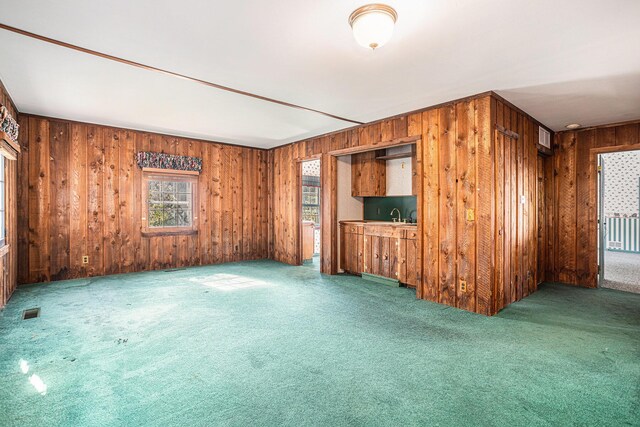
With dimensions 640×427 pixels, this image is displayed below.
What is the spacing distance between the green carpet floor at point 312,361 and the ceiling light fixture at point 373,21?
2.34 metres

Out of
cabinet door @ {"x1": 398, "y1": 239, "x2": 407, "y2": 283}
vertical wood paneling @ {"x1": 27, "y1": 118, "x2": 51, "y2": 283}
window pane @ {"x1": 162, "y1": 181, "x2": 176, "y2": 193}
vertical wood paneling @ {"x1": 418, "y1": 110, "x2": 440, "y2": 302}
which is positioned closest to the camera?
vertical wood paneling @ {"x1": 418, "y1": 110, "x2": 440, "y2": 302}

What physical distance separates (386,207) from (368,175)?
71 centimetres

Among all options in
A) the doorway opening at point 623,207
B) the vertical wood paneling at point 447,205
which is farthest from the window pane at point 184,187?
the doorway opening at point 623,207

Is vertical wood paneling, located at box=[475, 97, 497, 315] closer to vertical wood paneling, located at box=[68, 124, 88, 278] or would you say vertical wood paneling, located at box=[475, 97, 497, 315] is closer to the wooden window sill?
the wooden window sill

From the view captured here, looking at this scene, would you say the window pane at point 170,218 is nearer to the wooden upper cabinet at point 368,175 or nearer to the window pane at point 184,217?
the window pane at point 184,217

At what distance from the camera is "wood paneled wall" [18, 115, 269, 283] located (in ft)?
15.9

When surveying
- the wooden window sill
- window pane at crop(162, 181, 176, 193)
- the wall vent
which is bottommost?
the wooden window sill

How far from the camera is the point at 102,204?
17.7 ft

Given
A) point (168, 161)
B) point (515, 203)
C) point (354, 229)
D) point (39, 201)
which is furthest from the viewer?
point (168, 161)

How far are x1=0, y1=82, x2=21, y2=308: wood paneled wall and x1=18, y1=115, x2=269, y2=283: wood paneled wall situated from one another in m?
0.28

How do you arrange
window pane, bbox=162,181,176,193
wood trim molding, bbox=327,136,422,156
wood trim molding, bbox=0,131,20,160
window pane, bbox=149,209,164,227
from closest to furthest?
1. wood trim molding, bbox=0,131,20,160
2. wood trim molding, bbox=327,136,422,156
3. window pane, bbox=149,209,164,227
4. window pane, bbox=162,181,176,193

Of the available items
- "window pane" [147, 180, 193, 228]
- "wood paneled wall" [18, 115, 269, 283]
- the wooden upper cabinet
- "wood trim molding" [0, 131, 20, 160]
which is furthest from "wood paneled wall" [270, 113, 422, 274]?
"wood trim molding" [0, 131, 20, 160]

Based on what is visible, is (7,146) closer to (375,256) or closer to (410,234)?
(375,256)

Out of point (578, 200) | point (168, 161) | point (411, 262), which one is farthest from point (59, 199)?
point (578, 200)
